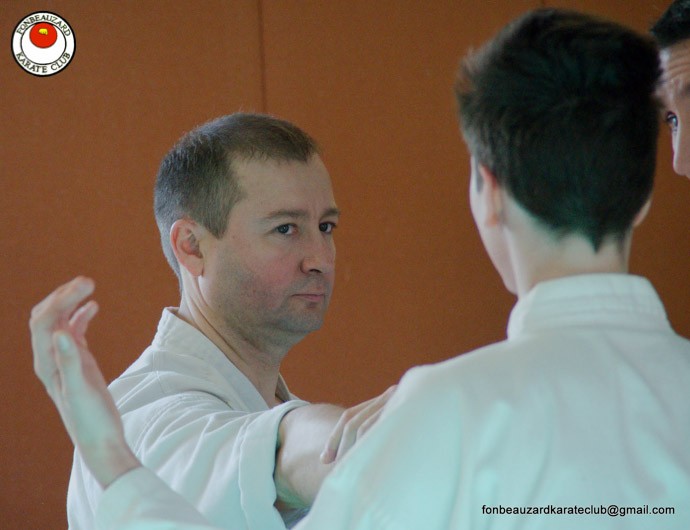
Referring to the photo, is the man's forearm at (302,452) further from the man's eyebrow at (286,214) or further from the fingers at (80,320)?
the man's eyebrow at (286,214)

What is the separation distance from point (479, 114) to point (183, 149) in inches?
42.1

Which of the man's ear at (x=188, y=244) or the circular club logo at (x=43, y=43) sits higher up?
the circular club logo at (x=43, y=43)

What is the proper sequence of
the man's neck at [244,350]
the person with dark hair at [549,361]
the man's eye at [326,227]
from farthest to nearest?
1. the man's eye at [326,227]
2. the man's neck at [244,350]
3. the person with dark hair at [549,361]

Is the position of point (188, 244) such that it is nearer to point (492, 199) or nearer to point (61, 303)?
point (61, 303)

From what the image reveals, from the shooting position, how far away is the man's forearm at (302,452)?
1.12 m

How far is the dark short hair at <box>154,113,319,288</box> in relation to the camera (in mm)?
1713

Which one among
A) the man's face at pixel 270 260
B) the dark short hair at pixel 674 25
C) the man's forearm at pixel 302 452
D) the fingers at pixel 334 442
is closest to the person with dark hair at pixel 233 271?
the man's face at pixel 270 260

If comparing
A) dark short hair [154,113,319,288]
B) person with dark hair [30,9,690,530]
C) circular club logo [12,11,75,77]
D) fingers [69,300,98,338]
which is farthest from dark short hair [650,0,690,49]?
circular club logo [12,11,75,77]

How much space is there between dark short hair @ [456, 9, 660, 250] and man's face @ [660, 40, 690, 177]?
1047mm

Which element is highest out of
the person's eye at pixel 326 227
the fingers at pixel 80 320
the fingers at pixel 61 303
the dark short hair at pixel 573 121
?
the dark short hair at pixel 573 121

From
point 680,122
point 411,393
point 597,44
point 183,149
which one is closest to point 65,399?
point 411,393

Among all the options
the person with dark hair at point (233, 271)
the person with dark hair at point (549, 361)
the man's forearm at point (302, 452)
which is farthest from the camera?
the person with dark hair at point (233, 271)

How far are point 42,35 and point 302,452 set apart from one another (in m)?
2.85

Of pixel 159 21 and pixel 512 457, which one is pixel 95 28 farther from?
pixel 512 457
